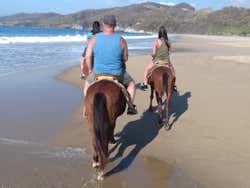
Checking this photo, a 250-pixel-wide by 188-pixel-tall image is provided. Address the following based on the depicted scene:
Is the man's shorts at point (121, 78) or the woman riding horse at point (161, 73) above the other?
the man's shorts at point (121, 78)

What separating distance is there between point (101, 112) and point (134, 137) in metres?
2.34

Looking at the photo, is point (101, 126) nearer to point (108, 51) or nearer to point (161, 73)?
point (108, 51)

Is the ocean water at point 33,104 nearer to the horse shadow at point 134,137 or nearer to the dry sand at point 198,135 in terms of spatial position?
the dry sand at point 198,135

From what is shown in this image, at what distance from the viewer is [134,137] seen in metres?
7.75

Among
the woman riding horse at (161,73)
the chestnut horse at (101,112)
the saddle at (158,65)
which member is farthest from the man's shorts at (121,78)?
the saddle at (158,65)

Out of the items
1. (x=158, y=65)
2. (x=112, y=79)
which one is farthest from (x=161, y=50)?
(x=112, y=79)

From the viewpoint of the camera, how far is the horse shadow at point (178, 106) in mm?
9461

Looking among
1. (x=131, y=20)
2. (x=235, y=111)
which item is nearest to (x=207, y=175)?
(x=235, y=111)

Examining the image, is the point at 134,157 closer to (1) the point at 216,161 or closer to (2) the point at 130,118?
(1) the point at 216,161

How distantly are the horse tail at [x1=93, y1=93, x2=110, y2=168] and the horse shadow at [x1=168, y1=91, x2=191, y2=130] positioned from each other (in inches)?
118

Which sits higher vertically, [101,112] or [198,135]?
[101,112]

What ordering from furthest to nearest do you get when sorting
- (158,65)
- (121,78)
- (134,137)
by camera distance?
(158,65)
(134,137)
(121,78)

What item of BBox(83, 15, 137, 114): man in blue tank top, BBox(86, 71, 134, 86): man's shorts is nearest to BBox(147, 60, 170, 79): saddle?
BBox(86, 71, 134, 86): man's shorts

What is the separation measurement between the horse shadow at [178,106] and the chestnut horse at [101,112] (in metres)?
2.81
